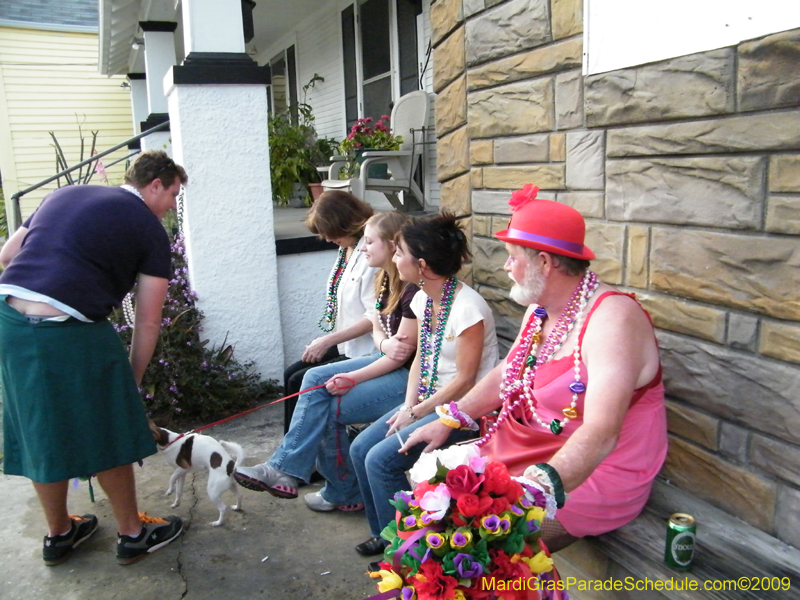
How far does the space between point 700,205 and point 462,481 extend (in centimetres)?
117

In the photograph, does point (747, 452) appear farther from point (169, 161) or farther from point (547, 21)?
point (169, 161)

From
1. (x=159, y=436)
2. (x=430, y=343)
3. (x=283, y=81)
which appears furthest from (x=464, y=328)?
(x=283, y=81)

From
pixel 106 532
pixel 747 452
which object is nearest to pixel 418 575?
pixel 747 452

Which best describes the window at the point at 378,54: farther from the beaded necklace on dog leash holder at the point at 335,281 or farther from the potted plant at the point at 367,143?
the beaded necklace on dog leash holder at the point at 335,281

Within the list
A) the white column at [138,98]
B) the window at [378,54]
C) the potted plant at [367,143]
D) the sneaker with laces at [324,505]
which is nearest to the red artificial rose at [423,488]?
the sneaker with laces at [324,505]

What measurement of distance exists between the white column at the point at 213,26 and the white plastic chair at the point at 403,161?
62.0 inches

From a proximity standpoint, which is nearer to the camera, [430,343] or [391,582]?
[391,582]

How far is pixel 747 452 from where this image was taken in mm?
1984

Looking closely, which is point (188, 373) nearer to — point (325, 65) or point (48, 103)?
point (325, 65)

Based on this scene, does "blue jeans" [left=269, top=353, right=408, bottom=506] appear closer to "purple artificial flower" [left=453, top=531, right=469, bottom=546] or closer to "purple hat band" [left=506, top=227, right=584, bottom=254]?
"purple hat band" [left=506, top=227, right=584, bottom=254]

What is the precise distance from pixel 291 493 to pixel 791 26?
2546 mm

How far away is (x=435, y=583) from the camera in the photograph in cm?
140

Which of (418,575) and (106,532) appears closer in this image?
(418,575)

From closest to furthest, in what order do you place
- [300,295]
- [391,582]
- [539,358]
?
[391,582] < [539,358] < [300,295]
